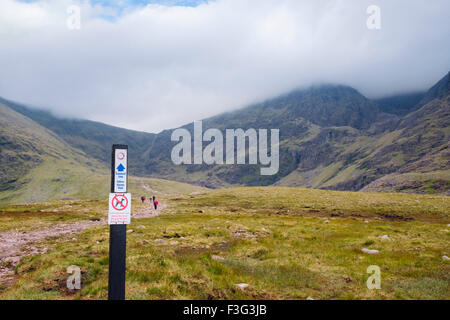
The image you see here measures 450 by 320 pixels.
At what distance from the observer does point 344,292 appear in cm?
1039

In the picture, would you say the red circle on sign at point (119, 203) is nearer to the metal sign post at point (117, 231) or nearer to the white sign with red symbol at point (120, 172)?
the metal sign post at point (117, 231)

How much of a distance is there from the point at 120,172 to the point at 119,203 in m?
0.92

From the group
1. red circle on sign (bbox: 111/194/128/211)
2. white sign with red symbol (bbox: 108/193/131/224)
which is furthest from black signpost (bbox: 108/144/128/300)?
red circle on sign (bbox: 111/194/128/211)

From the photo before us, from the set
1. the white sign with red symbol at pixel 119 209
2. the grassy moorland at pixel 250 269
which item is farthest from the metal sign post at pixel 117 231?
the grassy moorland at pixel 250 269

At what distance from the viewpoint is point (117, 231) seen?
27.2 feet

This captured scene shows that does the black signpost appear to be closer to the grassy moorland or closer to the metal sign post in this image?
the metal sign post

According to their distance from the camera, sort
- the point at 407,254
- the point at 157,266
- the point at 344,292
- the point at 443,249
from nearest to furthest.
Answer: the point at 344,292 → the point at 157,266 → the point at 407,254 → the point at 443,249

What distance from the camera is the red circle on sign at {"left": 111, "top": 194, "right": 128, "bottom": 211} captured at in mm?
8367

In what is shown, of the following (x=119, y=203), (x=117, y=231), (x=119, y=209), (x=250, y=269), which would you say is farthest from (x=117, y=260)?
(x=250, y=269)

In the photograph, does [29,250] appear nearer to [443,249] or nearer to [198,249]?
[198,249]

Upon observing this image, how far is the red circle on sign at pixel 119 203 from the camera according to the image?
8.37 m

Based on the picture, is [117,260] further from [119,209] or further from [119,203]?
[119,203]
